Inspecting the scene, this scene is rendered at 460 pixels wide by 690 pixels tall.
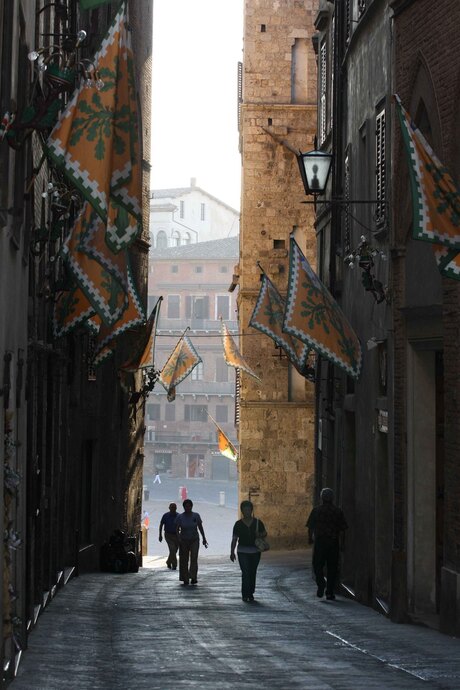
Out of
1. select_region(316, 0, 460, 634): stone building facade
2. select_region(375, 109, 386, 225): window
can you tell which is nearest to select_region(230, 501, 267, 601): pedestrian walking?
select_region(316, 0, 460, 634): stone building facade

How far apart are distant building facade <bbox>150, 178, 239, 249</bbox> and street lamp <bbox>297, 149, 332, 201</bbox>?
95395 mm

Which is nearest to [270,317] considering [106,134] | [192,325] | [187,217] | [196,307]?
[106,134]

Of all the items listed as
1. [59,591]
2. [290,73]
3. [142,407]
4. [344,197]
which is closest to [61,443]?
[59,591]

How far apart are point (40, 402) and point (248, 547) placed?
3932 millimetres

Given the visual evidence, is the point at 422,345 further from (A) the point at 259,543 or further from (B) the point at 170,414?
(B) the point at 170,414

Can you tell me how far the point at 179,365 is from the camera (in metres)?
43.3

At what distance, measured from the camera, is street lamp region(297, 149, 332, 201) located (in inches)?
763

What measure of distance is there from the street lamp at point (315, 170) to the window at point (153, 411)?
7910 centimetres

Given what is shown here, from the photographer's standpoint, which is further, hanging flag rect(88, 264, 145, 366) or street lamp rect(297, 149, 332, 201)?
hanging flag rect(88, 264, 145, 366)

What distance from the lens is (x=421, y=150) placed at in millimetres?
11930

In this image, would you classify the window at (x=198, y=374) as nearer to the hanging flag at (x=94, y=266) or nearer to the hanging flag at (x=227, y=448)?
the hanging flag at (x=227, y=448)

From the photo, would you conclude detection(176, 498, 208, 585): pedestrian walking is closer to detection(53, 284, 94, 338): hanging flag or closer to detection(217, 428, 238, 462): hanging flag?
detection(53, 284, 94, 338): hanging flag

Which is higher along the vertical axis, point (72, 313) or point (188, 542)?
point (72, 313)

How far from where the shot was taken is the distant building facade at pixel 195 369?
317 ft
